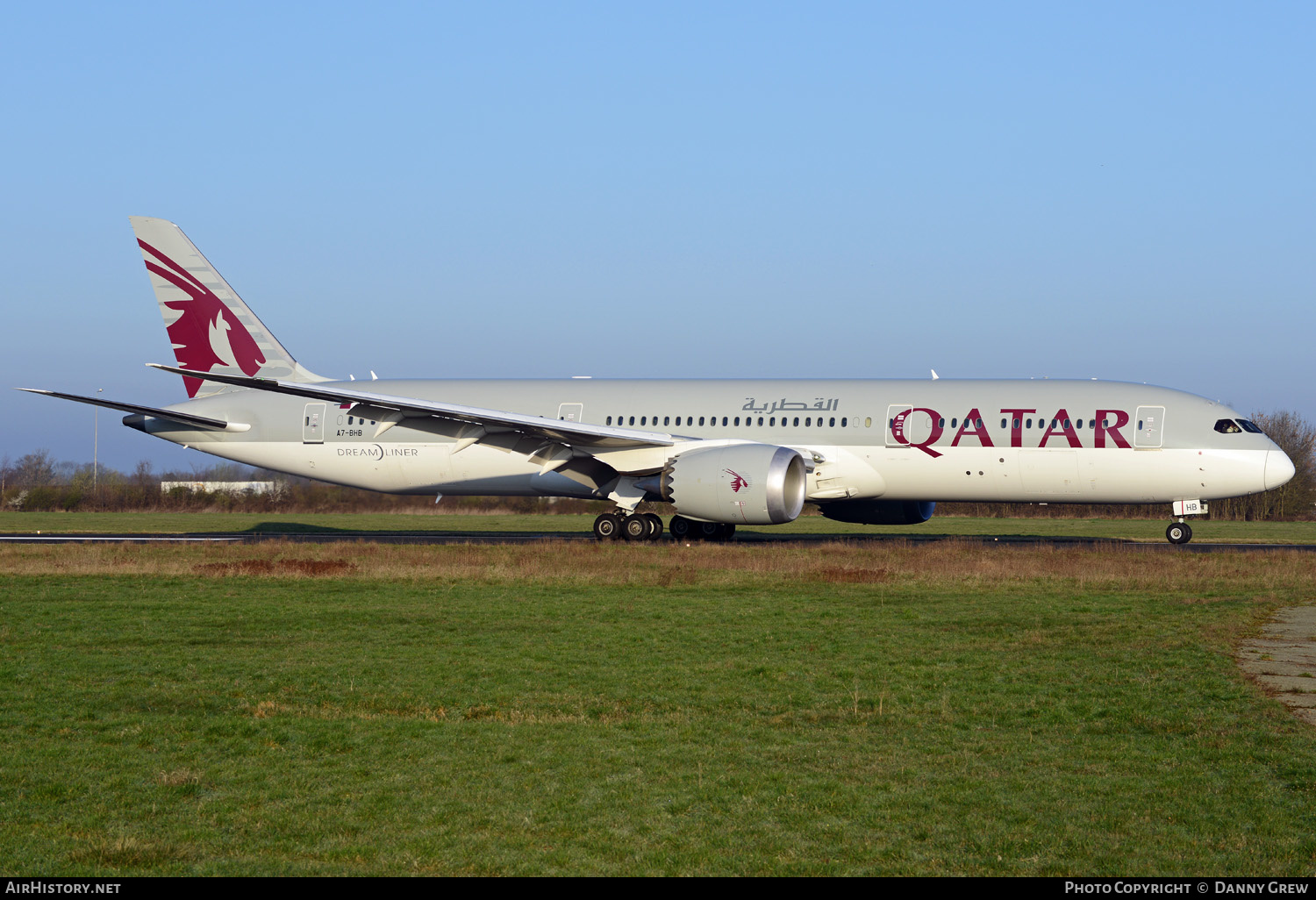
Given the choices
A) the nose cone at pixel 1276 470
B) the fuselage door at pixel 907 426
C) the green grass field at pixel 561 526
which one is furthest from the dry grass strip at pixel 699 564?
the green grass field at pixel 561 526

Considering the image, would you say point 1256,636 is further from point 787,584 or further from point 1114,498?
point 1114,498

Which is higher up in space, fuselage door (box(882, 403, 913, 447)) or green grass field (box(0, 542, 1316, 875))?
fuselage door (box(882, 403, 913, 447))

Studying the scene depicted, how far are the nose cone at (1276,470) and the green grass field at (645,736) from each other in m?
8.87

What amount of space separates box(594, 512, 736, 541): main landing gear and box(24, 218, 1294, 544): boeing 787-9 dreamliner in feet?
0.16

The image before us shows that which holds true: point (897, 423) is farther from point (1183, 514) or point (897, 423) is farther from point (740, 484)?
point (1183, 514)

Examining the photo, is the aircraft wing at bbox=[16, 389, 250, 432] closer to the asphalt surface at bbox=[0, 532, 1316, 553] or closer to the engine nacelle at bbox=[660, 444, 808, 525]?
the asphalt surface at bbox=[0, 532, 1316, 553]

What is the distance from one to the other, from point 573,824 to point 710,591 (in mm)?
11570

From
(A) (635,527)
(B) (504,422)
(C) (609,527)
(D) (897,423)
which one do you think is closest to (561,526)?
(C) (609,527)

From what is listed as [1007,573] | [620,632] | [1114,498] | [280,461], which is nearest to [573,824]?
[620,632]

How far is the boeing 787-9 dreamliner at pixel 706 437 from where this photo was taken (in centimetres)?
2531

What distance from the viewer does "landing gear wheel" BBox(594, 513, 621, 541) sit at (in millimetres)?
27547

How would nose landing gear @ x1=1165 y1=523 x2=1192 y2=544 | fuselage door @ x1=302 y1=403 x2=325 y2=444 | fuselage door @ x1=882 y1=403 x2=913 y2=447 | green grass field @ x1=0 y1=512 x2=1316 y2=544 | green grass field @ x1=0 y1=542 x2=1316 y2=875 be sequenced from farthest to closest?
green grass field @ x1=0 y1=512 x2=1316 y2=544 → fuselage door @ x1=302 y1=403 x2=325 y2=444 → nose landing gear @ x1=1165 y1=523 x2=1192 y2=544 → fuselage door @ x1=882 y1=403 x2=913 y2=447 → green grass field @ x1=0 y1=542 x2=1316 y2=875

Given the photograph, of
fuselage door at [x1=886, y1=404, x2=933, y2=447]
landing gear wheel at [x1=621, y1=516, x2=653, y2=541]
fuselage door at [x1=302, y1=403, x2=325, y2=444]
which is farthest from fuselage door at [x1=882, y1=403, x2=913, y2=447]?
fuselage door at [x1=302, y1=403, x2=325, y2=444]

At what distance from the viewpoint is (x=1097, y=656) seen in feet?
39.2
